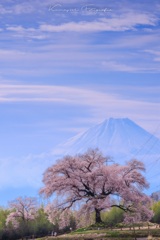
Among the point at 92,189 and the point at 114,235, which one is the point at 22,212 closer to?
the point at 92,189

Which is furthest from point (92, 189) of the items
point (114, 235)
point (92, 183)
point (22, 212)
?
point (22, 212)

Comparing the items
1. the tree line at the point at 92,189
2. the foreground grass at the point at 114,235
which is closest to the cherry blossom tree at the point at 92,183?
the tree line at the point at 92,189

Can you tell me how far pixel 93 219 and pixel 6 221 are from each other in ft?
82.0

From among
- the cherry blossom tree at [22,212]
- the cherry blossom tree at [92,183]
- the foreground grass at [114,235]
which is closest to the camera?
the foreground grass at [114,235]

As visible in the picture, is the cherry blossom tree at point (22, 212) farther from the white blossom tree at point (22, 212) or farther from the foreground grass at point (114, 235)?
the foreground grass at point (114, 235)

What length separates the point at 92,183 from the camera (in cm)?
5847

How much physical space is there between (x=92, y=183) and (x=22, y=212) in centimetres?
2452

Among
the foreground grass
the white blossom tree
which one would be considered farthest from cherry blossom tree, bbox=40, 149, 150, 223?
the white blossom tree

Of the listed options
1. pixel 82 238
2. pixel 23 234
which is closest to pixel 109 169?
pixel 82 238

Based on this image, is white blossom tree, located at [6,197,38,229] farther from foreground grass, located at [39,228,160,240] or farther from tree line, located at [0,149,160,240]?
foreground grass, located at [39,228,160,240]

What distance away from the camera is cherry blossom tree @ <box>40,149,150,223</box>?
58000mm

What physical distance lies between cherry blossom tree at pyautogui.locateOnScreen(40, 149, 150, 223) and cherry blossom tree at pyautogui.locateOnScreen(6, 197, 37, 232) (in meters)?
20.7

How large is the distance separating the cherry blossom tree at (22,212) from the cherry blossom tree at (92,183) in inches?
814

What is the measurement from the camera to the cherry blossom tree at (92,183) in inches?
2283
